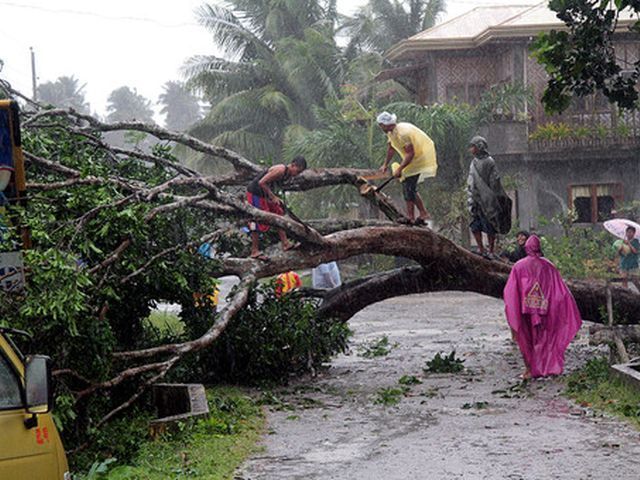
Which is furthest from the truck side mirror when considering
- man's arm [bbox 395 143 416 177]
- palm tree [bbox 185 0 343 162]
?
palm tree [bbox 185 0 343 162]

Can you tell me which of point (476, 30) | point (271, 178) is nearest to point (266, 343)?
point (271, 178)

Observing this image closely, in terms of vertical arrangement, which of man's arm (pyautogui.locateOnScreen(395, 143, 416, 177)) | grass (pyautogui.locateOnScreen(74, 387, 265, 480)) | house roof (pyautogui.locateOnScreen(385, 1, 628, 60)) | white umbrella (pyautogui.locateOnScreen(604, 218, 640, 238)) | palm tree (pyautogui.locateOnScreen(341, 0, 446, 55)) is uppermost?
palm tree (pyautogui.locateOnScreen(341, 0, 446, 55))

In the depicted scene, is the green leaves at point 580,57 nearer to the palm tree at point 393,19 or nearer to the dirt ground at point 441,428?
the dirt ground at point 441,428

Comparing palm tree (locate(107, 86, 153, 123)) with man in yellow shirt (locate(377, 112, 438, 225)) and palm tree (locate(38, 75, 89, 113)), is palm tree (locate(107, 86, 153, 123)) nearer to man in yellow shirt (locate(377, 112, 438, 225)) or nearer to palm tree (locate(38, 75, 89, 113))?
palm tree (locate(38, 75, 89, 113))

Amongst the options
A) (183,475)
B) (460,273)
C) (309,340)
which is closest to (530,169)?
(460,273)

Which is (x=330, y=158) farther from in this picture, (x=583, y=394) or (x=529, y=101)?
(x=583, y=394)

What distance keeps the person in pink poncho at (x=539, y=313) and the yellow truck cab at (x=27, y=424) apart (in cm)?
950

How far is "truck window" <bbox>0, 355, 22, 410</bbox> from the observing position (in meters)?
5.61

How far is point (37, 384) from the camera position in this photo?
5.46 m

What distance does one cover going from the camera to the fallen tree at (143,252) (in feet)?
32.3

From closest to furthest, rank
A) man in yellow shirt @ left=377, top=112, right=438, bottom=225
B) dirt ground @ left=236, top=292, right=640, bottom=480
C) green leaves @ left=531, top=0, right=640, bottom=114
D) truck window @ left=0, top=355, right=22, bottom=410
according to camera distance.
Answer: truck window @ left=0, top=355, right=22, bottom=410 → green leaves @ left=531, top=0, right=640, bottom=114 → dirt ground @ left=236, top=292, right=640, bottom=480 → man in yellow shirt @ left=377, top=112, right=438, bottom=225

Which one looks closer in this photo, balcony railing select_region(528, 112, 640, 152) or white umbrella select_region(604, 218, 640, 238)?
white umbrella select_region(604, 218, 640, 238)

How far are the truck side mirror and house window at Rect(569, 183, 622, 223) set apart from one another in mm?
30377

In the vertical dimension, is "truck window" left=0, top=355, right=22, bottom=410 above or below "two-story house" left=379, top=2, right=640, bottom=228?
below
